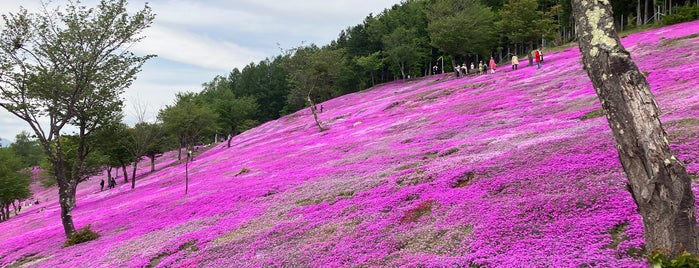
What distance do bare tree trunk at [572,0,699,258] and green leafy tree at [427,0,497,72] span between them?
57648mm

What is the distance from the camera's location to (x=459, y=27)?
59.6 metres

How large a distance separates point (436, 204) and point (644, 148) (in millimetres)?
6510

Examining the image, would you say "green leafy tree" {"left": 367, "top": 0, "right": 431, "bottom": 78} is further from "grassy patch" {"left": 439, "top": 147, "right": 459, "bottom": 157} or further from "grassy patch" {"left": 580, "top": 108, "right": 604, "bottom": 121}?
"grassy patch" {"left": 439, "top": 147, "right": 459, "bottom": 157}

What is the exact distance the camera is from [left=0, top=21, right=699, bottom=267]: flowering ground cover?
7.47 meters

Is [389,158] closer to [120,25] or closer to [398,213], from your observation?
[398,213]

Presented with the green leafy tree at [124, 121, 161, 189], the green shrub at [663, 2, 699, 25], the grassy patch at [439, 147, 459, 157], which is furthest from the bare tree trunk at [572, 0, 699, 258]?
the green shrub at [663, 2, 699, 25]

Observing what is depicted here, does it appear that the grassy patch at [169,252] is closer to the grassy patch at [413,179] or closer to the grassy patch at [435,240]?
the grassy patch at [413,179]

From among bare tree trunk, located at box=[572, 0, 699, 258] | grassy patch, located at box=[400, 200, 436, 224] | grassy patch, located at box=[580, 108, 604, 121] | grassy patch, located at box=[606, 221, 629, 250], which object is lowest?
grassy patch, located at box=[580, 108, 604, 121]

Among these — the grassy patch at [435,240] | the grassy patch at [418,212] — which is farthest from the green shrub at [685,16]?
the grassy patch at [435,240]

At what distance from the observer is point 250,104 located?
114 meters

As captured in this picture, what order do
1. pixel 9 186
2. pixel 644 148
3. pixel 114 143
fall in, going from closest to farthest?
pixel 644 148, pixel 114 143, pixel 9 186

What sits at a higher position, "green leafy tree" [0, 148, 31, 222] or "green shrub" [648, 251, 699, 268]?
"green shrub" [648, 251, 699, 268]

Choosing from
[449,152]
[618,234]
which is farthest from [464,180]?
[618,234]

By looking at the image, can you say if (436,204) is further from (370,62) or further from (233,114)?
(233,114)
